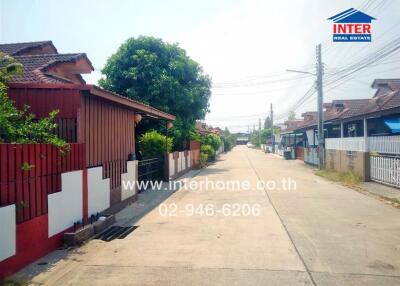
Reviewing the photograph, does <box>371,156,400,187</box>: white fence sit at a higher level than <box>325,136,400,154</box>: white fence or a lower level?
lower

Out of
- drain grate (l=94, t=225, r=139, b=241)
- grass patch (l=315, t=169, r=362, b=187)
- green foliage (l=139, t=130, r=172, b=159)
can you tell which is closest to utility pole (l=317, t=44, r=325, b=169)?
grass patch (l=315, t=169, r=362, b=187)

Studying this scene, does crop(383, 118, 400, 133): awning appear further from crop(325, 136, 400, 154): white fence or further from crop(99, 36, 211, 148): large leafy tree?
crop(99, 36, 211, 148): large leafy tree

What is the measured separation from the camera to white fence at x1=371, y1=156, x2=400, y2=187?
43.2 ft

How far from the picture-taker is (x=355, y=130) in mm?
23000

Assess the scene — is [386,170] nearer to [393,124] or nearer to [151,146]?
[393,124]

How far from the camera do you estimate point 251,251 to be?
5953 mm

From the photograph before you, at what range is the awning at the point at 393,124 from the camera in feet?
53.2

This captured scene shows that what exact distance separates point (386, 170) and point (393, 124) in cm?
381

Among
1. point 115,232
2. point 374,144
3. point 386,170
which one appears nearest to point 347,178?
point 374,144

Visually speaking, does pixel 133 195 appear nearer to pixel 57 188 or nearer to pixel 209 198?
pixel 209 198

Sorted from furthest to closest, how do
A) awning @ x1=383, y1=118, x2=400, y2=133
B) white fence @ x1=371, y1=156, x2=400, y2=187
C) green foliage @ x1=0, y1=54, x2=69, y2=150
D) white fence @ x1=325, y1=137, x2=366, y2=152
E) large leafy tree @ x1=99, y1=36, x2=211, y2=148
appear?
1. large leafy tree @ x1=99, y1=36, x2=211, y2=148
2. white fence @ x1=325, y1=137, x2=366, y2=152
3. awning @ x1=383, y1=118, x2=400, y2=133
4. white fence @ x1=371, y1=156, x2=400, y2=187
5. green foliage @ x1=0, y1=54, x2=69, y2=150

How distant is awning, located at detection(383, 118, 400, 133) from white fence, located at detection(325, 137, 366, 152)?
60.3 inches

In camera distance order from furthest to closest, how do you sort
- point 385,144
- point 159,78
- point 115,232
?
point 159,78, point 385,144, point 115,232

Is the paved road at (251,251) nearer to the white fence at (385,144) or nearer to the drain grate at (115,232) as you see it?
the drain grate at (115,232)
